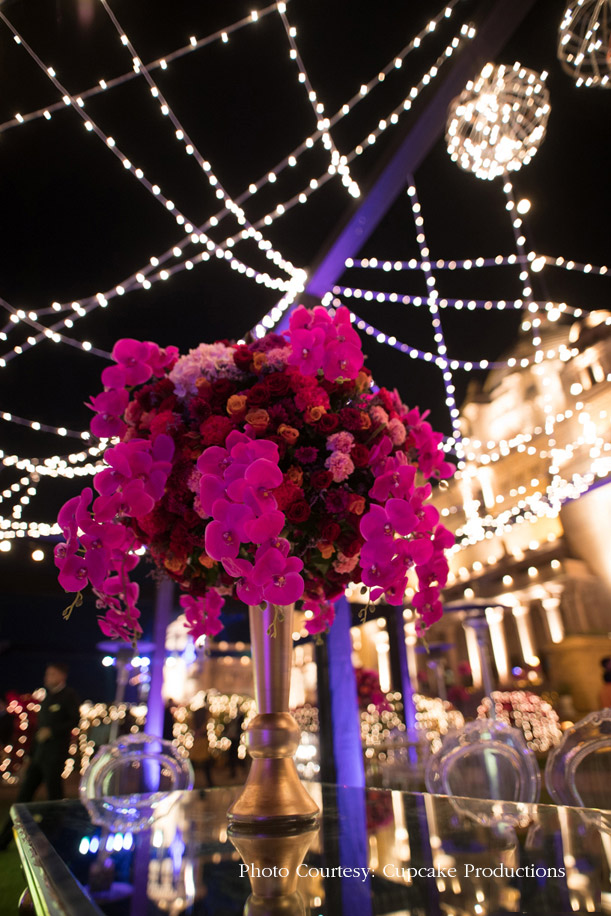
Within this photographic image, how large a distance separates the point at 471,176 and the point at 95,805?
3.53 metres

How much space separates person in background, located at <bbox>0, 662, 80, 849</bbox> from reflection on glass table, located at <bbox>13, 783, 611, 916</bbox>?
10.7 feet

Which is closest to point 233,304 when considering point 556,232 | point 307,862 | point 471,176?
point 471,176

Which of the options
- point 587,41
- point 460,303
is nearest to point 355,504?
point 587,41

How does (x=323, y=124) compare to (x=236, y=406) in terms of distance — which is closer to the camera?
(x=236, y=406)

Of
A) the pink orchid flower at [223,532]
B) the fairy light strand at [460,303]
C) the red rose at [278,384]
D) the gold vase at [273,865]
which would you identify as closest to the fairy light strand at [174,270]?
the fairy light strand at [460,303]

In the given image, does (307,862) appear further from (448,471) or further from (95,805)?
(95,805)

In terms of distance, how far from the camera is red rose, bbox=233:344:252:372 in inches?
37.2

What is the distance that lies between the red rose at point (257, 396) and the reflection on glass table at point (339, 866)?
0.63 meters

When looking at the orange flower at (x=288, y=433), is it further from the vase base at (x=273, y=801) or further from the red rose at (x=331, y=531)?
the vase base at (x=273, y=801)

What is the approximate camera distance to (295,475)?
2.74 ft

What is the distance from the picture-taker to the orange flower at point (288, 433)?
835 mm

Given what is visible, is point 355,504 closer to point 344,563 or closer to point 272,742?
point 344,563

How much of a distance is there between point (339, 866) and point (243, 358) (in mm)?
754

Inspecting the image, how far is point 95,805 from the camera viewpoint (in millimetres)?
1311
